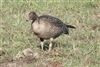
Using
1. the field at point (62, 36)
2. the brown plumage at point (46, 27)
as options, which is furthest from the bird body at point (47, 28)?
the field at point (62, 36)

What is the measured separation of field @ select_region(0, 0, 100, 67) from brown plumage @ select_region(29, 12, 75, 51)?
0.25 metres

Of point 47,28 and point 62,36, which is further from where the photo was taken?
point 62,36

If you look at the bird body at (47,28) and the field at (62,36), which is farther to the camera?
the bird body at (47,28)

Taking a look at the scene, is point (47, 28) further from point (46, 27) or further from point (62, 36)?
point (62, 36)

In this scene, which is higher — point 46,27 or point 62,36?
point 46,27

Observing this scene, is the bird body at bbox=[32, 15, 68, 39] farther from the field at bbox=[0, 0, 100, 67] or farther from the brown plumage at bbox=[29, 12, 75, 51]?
the field at bbox=[0, 0, 100, 67]

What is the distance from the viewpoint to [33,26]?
883 centimetres

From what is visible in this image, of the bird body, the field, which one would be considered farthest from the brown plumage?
the field

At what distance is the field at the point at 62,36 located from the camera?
8.34 m

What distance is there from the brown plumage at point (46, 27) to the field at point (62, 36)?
255 mm

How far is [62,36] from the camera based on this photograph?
984 centimetres

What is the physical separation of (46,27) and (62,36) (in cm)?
101

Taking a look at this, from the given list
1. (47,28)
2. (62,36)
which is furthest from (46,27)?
(62,36)

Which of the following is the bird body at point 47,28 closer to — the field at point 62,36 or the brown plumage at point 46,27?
the brown plumage at point 46,27
